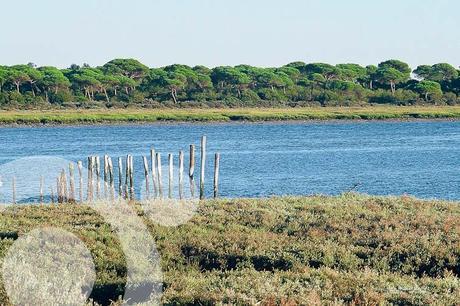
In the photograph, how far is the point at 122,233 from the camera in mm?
20203

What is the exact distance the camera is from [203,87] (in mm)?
151125

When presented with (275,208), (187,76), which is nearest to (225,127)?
(187,76)

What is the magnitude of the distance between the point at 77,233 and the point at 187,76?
133968mm

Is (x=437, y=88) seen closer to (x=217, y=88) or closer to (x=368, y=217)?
(x=217, y=88)

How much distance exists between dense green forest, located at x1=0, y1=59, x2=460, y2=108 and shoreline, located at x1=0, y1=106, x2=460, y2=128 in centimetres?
1118

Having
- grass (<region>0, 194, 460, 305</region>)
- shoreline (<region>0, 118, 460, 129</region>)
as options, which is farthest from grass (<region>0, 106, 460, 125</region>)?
grass (<region>0, 194, 460, 305</region>)

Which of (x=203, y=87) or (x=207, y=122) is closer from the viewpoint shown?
(x=207, y=122)

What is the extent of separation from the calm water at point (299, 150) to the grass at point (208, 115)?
136 cm

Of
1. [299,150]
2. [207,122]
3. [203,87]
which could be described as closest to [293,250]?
[299,150]

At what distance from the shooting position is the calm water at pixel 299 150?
50.1 meters

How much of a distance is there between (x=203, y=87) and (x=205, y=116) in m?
33.8

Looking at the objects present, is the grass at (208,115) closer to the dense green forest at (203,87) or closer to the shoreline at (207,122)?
the shoreline at (207,122)
